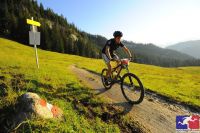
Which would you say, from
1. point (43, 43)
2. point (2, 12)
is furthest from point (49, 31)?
point (2, 12)

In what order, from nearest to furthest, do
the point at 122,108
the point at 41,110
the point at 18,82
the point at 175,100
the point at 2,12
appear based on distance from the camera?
the point at 41,110
the point at 122,108
the point at 18,82
the point at 175,100
the point at 2,12

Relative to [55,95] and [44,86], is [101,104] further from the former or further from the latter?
[44,86]

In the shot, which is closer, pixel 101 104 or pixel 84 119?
pixel 84 119

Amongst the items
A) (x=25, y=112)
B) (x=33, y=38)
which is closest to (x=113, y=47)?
(x=25, y=112)

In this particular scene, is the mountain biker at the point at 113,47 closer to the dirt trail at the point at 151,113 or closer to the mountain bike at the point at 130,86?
the mountain bike at the point at 130,86

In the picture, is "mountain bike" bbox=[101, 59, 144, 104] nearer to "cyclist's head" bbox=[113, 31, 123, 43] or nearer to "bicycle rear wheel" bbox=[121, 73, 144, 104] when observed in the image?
"bicycle rear wheel" bbox=[121, 73, 144, 104]

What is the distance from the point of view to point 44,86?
1313 centimetres

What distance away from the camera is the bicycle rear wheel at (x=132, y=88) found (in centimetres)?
1132

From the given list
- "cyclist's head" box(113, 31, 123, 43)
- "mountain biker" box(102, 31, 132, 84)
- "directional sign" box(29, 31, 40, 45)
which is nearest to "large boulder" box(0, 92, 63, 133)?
"mountain biker" box(102, 31, 132, 84)

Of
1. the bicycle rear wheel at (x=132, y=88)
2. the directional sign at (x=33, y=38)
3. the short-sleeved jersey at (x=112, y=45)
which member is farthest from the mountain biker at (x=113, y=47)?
the directional sign at (x=33, y=38)

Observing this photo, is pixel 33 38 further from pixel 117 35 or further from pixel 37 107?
pixel 37 107

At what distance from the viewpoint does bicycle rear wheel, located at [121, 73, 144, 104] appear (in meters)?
11.3

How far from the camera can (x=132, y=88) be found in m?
11.7

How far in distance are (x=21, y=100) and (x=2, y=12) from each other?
129 metres
